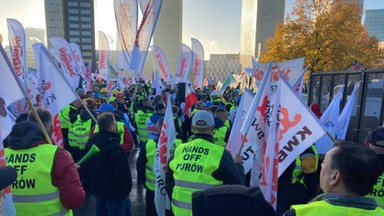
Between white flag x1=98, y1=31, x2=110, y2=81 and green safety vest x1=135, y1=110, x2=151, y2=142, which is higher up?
white flag x1=98, y1=31, x2=110, y2=81

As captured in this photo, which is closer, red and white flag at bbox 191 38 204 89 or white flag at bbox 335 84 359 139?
white flag at bbox 335 84 359 139

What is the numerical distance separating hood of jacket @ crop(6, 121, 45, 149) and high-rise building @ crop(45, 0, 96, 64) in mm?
86404

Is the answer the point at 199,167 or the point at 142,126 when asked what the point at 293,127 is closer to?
the point at 199,167

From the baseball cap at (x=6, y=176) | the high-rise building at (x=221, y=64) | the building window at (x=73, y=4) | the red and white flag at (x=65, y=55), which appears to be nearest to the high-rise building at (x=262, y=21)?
the high-rise building at (x=221, y=64)

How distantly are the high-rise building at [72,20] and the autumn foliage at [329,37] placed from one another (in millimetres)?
74326

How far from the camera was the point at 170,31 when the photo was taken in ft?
193

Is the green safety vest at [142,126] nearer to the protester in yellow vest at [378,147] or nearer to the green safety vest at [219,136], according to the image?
the green safety vest at [219,136]

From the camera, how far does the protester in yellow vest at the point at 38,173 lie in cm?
231

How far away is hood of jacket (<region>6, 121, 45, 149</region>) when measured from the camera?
7.69 feet

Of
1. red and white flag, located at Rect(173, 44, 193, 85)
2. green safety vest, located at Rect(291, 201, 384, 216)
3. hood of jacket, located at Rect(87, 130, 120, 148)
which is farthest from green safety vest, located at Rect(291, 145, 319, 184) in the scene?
red and white flag, located at Rect(173, 44, 193, 85)

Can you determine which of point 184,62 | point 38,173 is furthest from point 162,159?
point 184,62

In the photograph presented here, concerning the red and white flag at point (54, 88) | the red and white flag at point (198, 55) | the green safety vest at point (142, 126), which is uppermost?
the red and white flag at point (198, 55)

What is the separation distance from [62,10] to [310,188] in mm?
94773

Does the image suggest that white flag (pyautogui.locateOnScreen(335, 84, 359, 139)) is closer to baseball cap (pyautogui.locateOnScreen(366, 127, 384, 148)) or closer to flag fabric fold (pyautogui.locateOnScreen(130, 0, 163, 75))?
baseball cap (pyautogui.locateOnScreen(366, 127, 384, 148))
